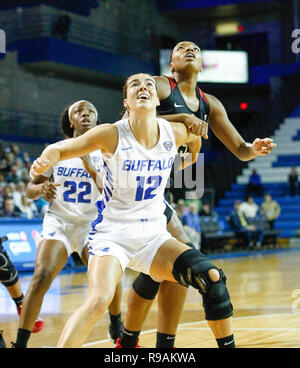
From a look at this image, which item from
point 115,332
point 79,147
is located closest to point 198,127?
point 79,147

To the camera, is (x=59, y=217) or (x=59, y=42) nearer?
(x=59, y=217)

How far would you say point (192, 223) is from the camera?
614 inches

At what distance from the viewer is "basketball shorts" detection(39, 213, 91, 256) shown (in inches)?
210

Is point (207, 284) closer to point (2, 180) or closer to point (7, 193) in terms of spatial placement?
point (7, 193)

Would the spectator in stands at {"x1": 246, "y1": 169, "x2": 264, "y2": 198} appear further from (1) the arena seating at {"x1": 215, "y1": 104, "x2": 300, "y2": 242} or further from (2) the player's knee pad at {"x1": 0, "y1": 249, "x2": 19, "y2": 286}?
(2) the player's knee pad at {"x1": 0, "y1": 249, "x2": 19, "y2": 286}

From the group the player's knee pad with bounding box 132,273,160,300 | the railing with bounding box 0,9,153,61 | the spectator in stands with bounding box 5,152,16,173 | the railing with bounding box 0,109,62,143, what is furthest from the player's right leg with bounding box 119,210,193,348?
the railing with bounding box 0,9,153,61

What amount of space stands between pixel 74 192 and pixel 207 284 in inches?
78.9

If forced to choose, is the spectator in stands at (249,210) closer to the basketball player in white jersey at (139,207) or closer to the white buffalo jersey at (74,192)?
the white buffalo jersey at (74,192)

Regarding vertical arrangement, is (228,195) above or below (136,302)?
above
